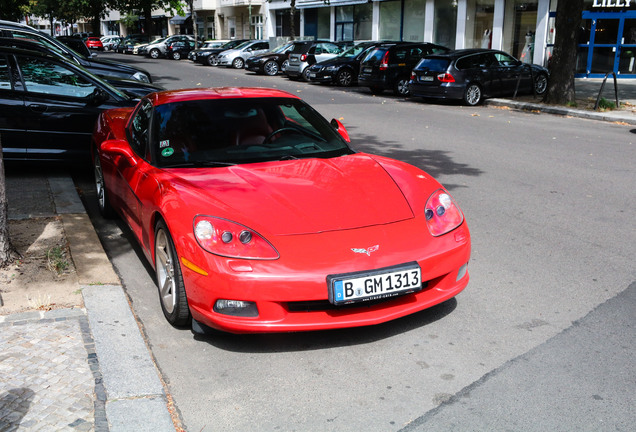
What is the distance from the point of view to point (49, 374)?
132 inches

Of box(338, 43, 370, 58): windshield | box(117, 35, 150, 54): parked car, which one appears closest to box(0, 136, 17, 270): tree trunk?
box(338, 43, 370, 58): windshield

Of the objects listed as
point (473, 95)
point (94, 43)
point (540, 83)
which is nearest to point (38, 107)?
point (473, 95)

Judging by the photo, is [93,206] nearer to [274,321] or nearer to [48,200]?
[48,200]

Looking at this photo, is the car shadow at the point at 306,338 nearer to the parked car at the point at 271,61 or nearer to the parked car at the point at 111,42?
the parked car at the point at 271,61

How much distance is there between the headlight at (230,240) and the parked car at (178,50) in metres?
43.0

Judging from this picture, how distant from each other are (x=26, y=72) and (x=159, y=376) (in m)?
5.73

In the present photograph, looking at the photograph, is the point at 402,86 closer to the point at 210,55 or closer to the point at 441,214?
the point at 441,214

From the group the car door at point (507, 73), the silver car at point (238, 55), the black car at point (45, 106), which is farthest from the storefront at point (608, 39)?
the black car at point (45, 106)

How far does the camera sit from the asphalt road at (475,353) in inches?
123

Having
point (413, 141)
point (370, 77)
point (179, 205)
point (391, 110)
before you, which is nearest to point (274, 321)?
point (179, 205)

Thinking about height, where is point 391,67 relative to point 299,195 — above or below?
above

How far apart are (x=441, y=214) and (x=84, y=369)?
2.31 m

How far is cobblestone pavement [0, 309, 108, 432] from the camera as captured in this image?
117 inches

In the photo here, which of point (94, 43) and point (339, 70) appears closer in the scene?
point (339, 70)
